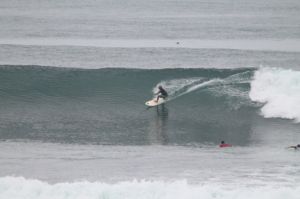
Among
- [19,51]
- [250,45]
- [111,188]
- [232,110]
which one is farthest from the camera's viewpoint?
[250,45]

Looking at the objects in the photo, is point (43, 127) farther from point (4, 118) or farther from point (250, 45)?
point (250, 45)

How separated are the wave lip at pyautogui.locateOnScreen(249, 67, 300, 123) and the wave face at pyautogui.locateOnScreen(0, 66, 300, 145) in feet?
0.14

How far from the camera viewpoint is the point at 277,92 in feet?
108

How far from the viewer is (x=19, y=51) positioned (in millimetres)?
42219

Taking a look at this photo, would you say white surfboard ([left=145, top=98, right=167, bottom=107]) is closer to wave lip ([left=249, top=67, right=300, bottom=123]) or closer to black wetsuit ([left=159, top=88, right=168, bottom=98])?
black wetsuit ([left=159, top=88, right=168, bottom=98])

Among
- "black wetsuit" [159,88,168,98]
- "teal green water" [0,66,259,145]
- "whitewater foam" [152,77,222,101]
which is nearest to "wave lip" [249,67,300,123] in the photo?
"teal green water" [0,66,259,145]

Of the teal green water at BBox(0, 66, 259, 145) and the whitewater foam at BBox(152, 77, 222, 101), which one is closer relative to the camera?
the teal green water at BBox(0, 66, 259, 145)

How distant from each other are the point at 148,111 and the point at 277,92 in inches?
237

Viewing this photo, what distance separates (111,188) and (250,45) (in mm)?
24945

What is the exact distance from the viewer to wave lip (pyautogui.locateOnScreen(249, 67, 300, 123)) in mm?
31453

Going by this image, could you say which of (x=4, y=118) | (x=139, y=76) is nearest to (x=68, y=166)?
(x=4, y=118)

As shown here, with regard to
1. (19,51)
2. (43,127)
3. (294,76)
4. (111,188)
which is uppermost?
(19,51)

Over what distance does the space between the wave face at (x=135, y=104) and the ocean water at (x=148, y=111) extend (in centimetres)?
6

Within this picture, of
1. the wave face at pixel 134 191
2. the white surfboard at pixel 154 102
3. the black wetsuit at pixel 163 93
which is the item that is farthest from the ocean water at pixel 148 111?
the black wetsuit at pixel 163 93
